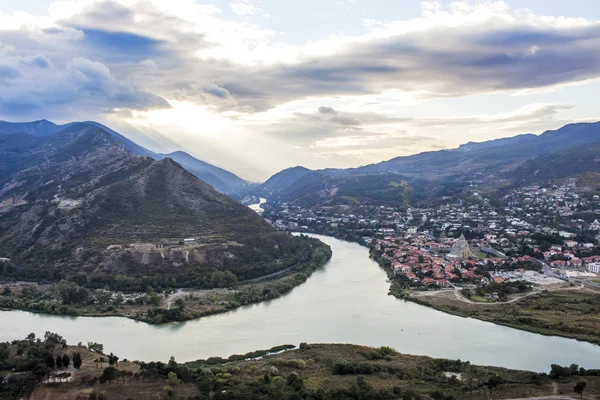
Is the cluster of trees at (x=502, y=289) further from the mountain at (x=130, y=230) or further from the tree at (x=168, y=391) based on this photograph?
the tree at (x=168, y=391)

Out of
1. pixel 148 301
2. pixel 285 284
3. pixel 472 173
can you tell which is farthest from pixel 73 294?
pixel 472 173

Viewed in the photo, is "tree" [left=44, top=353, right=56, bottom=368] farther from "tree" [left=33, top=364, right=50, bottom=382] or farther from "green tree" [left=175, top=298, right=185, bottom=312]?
"green tree" [left=175, top=298, right=185, bottom=312]

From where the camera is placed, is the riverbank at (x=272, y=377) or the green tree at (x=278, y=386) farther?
the riverbank at (x=272, y=377)

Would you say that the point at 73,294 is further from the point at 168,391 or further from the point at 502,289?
the point at 502,289

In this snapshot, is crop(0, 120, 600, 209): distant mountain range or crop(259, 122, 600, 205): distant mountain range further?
crop(0, 120, 600, 209): distant mountain range

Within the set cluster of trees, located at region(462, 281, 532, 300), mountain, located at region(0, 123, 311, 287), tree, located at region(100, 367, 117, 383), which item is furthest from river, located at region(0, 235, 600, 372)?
mountain, located at region(0, 123, 311, 287)

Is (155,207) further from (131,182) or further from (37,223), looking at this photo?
(37,223)

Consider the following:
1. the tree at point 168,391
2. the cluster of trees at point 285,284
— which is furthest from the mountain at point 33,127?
the tree at point 168,391
